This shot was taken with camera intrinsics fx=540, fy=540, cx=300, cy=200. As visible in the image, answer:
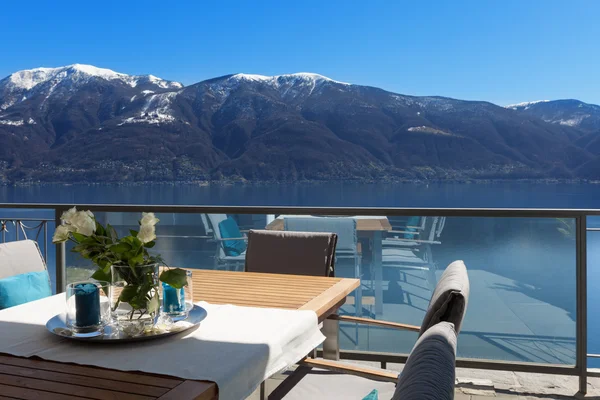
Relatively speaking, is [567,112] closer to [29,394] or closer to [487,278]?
[487,278]

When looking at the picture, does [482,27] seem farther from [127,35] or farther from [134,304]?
[134,304]

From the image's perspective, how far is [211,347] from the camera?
142 cm

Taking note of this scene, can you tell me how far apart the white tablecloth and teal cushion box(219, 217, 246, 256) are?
1.79m

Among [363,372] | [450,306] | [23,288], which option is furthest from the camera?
[23,288]

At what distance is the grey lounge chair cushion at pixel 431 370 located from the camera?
74cm

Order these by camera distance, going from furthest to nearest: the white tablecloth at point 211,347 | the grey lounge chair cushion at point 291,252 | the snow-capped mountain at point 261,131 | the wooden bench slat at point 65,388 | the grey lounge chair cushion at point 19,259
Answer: the snow-capped mountain at point 261,131
the grey lounge chair cushion at point 291,252
the grey lounge chair cushion at point 19,259
the white tablecloth at point 211,347
the wooden bench slat at point 65,388

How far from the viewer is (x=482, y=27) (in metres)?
35.9

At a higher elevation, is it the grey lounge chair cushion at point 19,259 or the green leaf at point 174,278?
the green leaf at point 174,278

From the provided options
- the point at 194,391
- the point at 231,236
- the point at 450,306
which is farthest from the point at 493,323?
the point at 194,391

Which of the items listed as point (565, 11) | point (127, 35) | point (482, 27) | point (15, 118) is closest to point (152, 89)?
point (127, 35)

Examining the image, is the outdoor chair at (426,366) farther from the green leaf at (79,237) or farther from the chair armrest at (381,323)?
the green leaf at (79,237)

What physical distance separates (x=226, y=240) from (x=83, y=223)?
2.19 meters

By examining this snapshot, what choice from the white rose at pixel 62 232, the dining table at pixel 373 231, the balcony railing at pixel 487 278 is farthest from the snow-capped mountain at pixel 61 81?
the white rose at pixel 62 232

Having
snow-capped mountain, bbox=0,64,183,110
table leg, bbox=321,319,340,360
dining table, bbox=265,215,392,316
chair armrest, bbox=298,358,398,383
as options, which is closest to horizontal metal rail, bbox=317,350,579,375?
dining table, bbox=265,215,392,316
